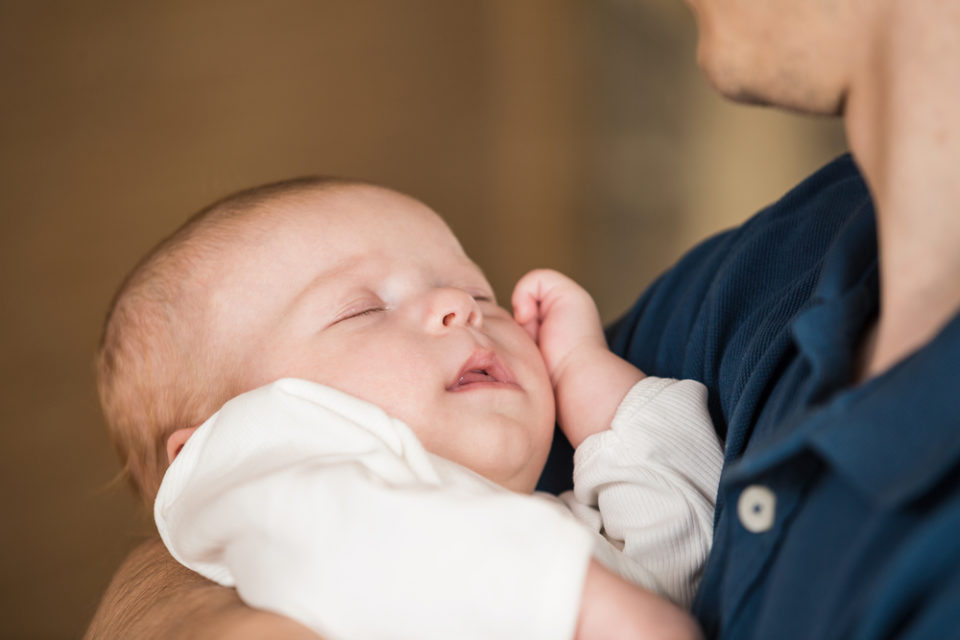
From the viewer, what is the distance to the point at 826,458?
651 millimetres

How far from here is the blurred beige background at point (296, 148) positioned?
8.21ft

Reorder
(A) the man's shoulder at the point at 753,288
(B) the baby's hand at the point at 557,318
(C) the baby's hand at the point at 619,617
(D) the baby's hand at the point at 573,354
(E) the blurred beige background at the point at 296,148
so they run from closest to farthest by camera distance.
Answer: (C) the baby's hand at the point at 619,617
(A) the man's shoulder at the point at 753,288
(D) the baby's hand at the point at 573,354
(B) the baby's hand at the point at 557,318
(E) the blurred beige background at the point at 296,148

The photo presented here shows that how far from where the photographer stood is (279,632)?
2.63ft

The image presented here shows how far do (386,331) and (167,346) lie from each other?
320mm

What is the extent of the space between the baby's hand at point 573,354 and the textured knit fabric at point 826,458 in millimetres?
163

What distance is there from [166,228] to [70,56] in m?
0.53

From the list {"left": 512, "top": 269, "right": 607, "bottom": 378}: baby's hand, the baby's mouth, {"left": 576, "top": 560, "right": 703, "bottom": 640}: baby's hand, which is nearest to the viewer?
{"left": 576, "top": 560, "right": 703, "bottom": 640}: baby's hand

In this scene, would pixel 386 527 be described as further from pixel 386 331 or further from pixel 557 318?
pixel 557 318

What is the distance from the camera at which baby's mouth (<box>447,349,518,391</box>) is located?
1.14m

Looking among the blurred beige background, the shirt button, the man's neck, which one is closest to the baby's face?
the shirt button

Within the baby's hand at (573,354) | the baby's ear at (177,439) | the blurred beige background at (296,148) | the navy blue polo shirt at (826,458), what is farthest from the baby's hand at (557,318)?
the blurred beige background at (296,148)

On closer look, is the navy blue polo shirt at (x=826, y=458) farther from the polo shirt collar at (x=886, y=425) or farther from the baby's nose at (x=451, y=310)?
the baby's nose at (x=451, y=310)

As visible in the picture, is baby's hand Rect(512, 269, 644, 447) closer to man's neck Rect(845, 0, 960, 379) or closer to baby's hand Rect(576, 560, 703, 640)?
baby's hand Rect(576, 560, 703, 640)

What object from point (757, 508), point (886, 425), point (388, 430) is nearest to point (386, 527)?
point (388, 430)
